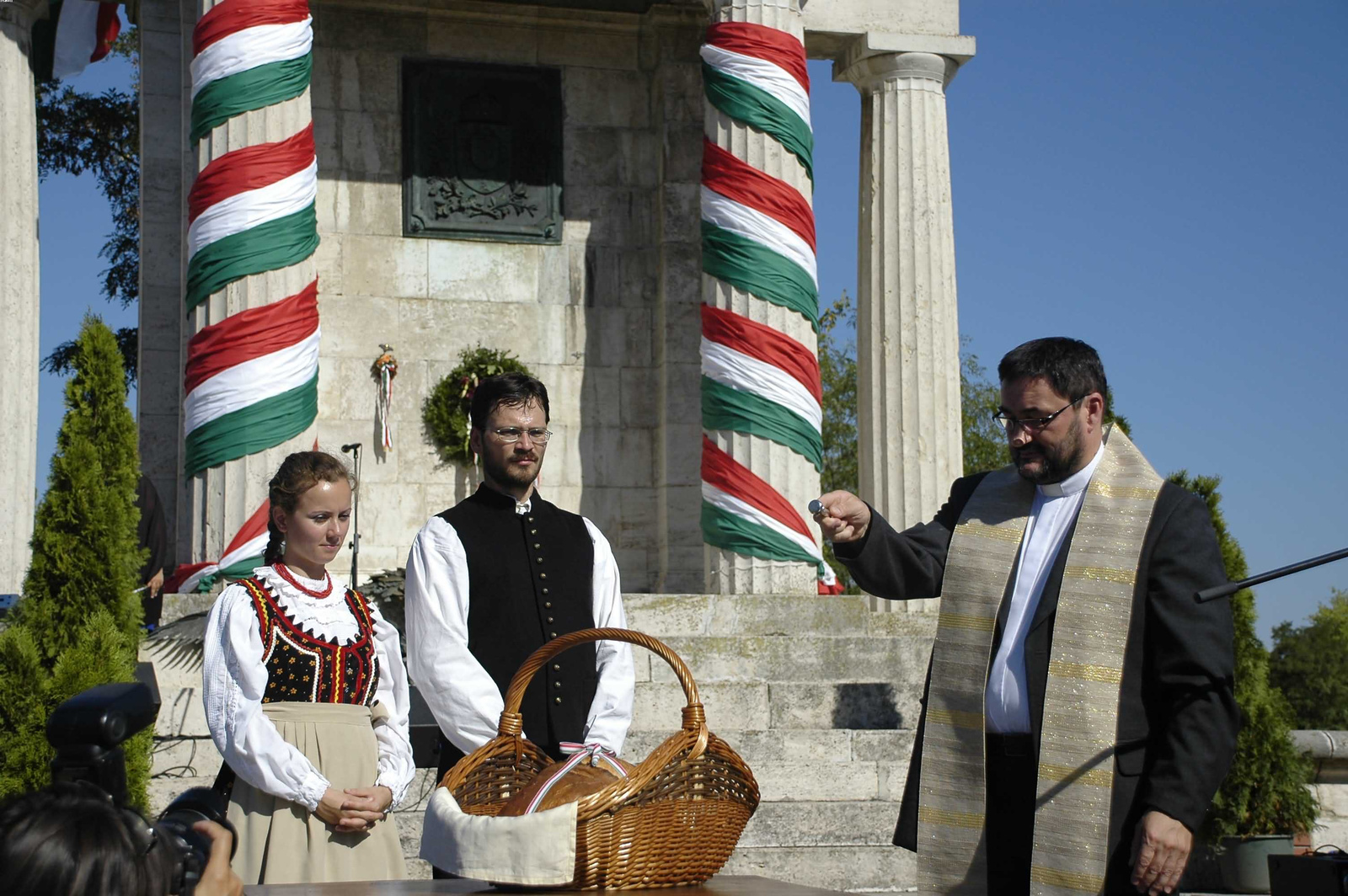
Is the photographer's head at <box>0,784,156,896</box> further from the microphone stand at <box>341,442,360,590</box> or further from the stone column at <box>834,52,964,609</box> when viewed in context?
the stone column at <box>834,52,964,609</box>

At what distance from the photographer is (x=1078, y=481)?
167 inches

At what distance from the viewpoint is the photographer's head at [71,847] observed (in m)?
1.80

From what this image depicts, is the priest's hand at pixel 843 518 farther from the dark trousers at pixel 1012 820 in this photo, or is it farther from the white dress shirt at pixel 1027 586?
the dark trousers at pixel 1012 820

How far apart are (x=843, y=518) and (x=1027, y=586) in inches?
22.9

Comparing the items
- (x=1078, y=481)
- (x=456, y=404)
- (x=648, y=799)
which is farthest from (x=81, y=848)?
(x=456, y=404)

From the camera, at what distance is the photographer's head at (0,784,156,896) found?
1802mm

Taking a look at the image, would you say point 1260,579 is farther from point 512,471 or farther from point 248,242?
point 248,242

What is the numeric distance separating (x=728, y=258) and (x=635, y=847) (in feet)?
29.9

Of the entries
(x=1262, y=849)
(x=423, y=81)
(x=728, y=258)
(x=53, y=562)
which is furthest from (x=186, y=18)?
(x=1262, y=849)

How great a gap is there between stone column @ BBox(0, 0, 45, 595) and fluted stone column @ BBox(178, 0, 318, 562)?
4.86ft

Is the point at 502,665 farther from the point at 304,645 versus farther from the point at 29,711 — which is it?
the point at 29,711

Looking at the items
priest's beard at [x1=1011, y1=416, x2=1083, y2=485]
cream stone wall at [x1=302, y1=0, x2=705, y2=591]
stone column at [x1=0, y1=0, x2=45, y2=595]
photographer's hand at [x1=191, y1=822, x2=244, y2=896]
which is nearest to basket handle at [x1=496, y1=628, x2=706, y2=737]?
priest's beard at [x1=1011, y1=416, x2=1083, y2=485]

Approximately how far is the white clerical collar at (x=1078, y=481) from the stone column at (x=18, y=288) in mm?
9410

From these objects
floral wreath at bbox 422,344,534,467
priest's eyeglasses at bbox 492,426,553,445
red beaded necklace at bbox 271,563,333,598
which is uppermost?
floral wreath at bbox 422,344,534,467
